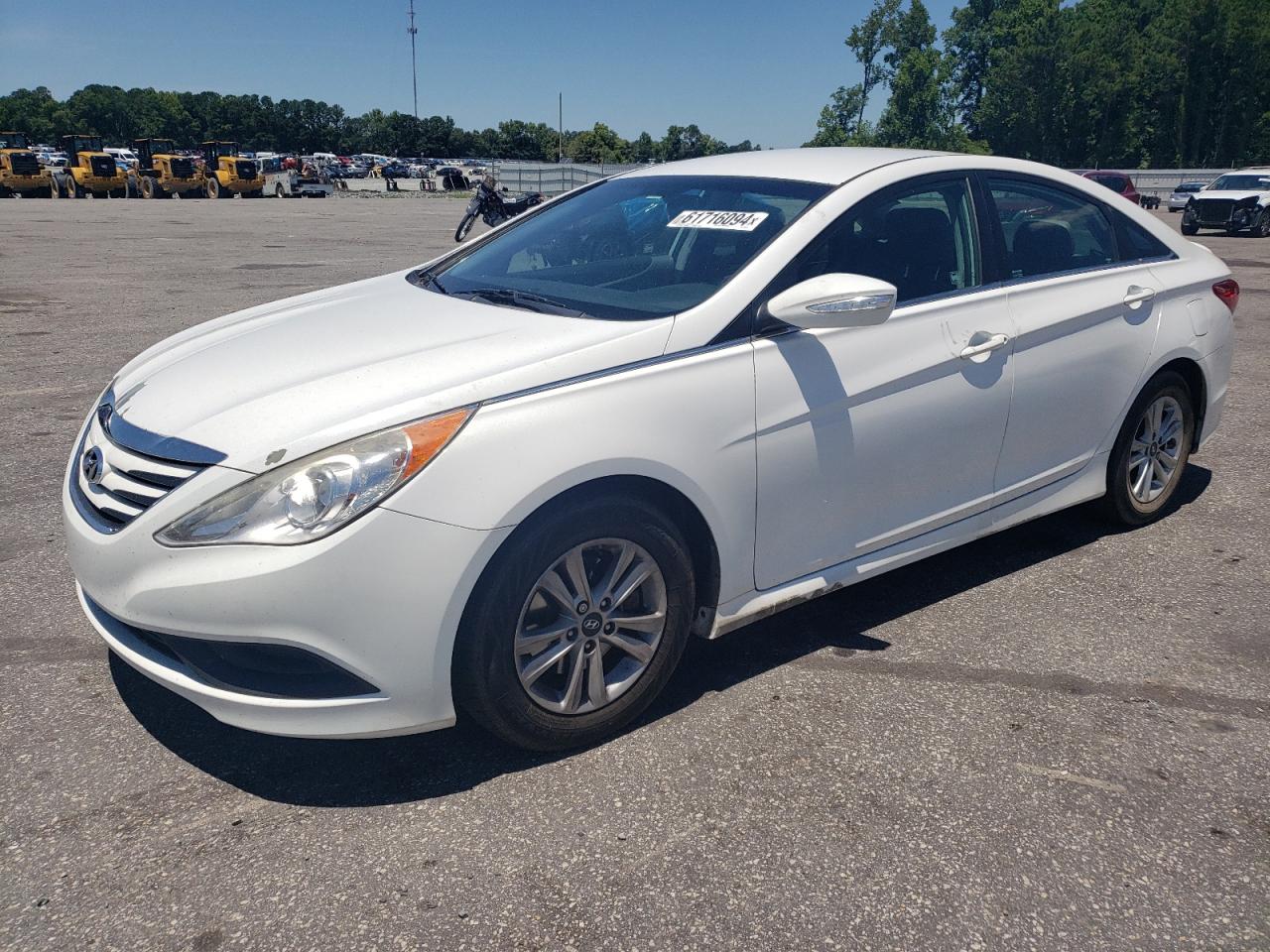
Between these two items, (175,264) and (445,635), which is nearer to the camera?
(445,635)

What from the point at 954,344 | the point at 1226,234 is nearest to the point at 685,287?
the point at 954,344

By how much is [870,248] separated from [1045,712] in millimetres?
1581

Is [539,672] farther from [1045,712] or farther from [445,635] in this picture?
[1045,712]

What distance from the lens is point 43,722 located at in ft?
10.0

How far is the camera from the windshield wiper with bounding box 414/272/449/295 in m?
3.82

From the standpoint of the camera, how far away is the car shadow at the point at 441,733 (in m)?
2.79

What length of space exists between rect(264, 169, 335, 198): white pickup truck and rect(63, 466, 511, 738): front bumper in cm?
5260

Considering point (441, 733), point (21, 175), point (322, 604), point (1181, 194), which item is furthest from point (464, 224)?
point (1181, 194)

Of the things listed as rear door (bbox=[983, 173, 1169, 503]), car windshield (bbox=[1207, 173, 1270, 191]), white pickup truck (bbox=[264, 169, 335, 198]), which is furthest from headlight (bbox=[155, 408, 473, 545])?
white pickup truck (bbox=[264, 169, 335, 198])

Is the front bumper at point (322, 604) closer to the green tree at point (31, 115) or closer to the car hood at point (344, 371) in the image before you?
the car hood at point (344, 371)

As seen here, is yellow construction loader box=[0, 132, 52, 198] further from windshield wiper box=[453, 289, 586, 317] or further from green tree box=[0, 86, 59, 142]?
green tree box=[0, 86, 59, 142]

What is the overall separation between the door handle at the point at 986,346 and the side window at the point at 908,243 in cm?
22

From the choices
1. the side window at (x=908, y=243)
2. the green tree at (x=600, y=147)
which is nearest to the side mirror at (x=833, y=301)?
the side window at (x=908, y=243)

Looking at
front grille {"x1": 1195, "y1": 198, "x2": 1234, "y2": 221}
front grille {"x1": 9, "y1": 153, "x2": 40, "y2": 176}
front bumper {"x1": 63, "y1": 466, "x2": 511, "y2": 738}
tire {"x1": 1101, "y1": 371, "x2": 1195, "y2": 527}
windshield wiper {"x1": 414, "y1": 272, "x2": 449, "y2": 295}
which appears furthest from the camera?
front grille {"x1": 9, "y1": 153, "x2": 40, "y2": 176}
